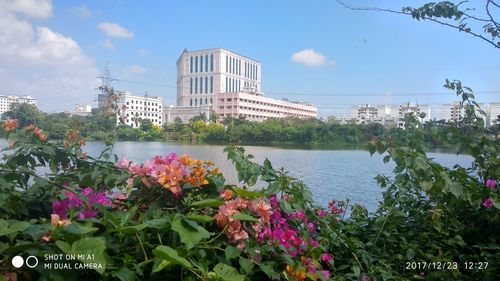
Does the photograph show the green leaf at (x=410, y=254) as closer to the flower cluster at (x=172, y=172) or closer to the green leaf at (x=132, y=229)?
the flower cluster at (x=172, y=172)

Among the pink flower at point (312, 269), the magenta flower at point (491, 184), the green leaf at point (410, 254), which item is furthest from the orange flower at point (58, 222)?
the magenta flower at point (491, 184)

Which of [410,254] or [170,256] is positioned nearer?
[170,256]

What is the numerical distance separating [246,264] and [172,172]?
26cm

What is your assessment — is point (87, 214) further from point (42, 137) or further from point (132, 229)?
point (42, 137)

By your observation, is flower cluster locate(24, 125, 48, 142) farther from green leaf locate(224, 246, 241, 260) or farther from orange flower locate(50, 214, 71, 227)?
green leaf locate(224, 246, 241, 260)

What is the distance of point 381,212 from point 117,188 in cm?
112

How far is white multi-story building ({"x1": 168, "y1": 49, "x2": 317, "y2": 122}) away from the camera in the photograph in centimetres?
3250

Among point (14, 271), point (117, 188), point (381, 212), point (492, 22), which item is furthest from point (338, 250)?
point (492, 22)

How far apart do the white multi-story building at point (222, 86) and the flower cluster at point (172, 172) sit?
29.2 meters

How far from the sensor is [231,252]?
815 millimetres

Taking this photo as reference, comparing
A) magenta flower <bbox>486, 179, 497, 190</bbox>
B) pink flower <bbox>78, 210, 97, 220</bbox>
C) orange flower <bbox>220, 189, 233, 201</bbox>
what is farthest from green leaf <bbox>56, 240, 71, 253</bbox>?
magenta flower <bbox>486, 179, 497, 190</bbox>
